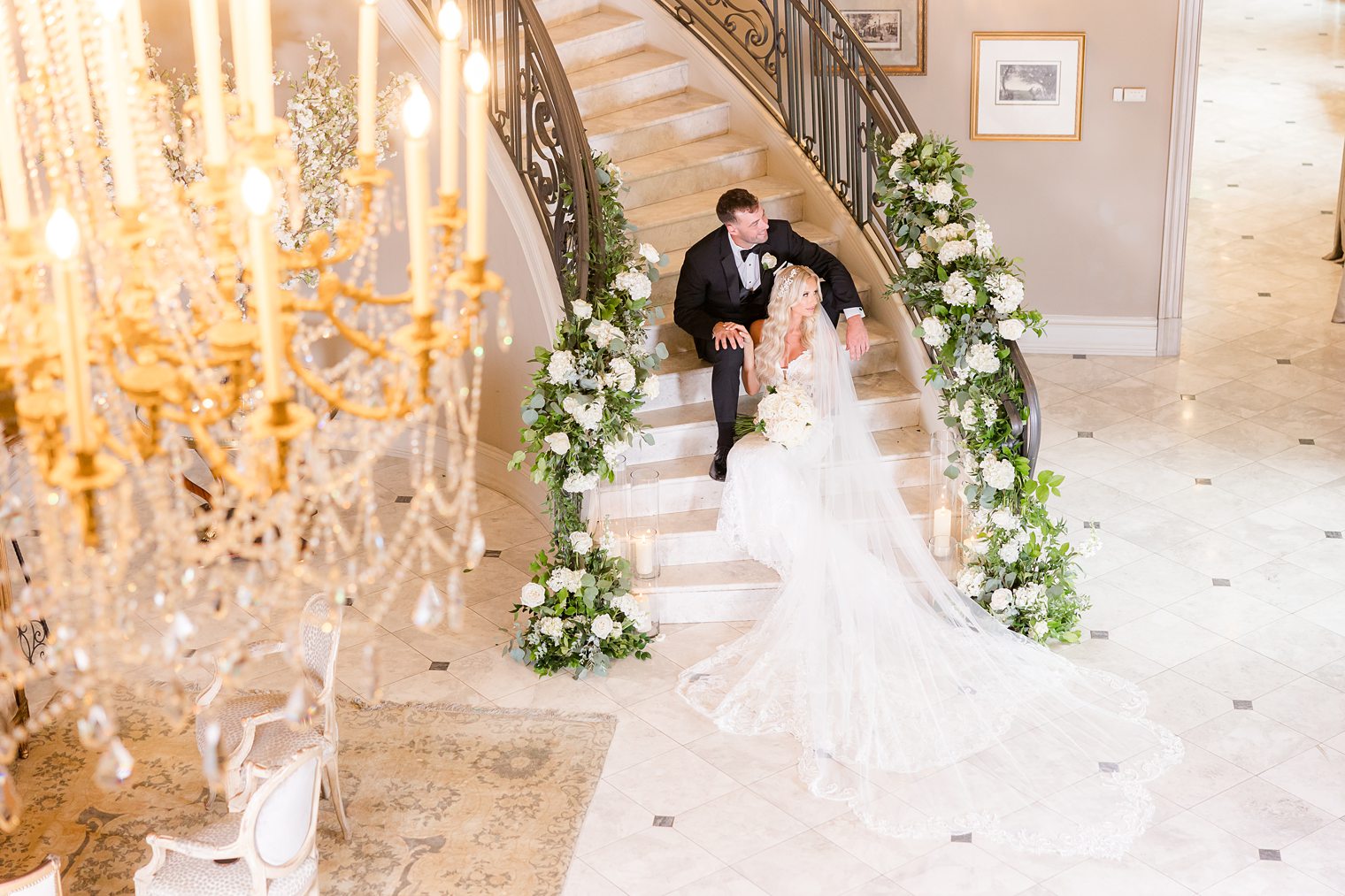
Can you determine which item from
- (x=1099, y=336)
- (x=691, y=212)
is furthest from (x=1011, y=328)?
(x=1099, y=336)

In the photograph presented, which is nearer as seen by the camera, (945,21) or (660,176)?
(660,176)

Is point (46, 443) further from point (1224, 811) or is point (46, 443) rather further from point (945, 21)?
point (945, 21)

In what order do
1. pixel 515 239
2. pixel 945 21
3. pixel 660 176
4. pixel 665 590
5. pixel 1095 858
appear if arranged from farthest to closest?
pixel 945 21
pixel 660 176
pixel 515 239
pixel 665 590
pixel 1095 858

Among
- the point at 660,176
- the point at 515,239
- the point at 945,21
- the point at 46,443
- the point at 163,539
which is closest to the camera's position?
the point at 46,443

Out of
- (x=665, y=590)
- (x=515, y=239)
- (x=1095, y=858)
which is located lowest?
(x=1095, y=858)

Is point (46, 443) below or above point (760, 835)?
above

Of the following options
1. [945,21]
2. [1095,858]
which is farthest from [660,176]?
[1095,858]

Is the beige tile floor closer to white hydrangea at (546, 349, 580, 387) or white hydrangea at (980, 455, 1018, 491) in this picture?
white hydrangea at (980, 455, 1018, 491)

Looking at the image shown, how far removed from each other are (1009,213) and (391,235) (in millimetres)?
3938

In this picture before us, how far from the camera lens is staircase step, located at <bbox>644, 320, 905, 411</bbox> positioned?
741cm

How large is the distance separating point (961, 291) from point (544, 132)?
2000 millimetres

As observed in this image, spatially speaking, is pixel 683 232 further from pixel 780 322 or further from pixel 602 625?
pixel 602 625

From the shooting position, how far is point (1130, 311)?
31.9ft

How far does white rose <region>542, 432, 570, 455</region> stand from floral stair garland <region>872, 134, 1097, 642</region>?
5.44ft
